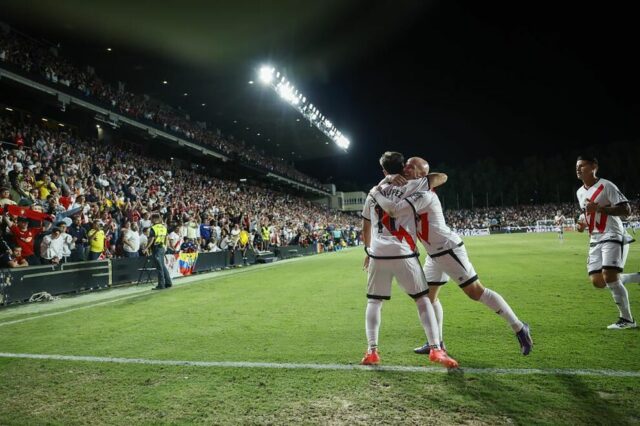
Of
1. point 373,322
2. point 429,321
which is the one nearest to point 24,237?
point 373,322

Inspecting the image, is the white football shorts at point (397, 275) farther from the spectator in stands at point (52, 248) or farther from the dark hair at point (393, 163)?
the spectator in stands at point (52, 248)

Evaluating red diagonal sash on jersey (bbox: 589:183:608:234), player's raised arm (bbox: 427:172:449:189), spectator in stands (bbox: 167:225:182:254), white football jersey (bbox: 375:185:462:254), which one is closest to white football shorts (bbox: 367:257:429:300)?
white football jersey (bbox: 375:185:462:254)

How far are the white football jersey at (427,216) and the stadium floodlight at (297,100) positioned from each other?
32272 mm

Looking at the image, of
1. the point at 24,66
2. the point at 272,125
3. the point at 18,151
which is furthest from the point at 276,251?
the point at 272,125

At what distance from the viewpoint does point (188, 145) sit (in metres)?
36.1

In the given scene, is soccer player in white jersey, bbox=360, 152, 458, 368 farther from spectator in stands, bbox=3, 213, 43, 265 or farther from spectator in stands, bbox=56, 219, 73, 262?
spectator in stands, bbox=56, 219, 73, 262

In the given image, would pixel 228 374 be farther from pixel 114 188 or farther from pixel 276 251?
pixel 276 251

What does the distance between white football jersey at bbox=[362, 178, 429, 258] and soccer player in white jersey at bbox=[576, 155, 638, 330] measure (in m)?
2.70

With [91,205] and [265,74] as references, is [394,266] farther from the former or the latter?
[265,74]

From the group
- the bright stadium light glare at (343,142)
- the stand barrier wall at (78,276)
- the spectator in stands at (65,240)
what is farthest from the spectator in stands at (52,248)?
the bright stadium light glare at (343,142)

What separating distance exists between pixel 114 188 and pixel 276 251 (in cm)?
1003

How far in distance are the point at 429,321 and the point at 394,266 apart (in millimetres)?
676

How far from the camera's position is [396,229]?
180 inches

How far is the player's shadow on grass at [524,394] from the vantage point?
3.11 m
